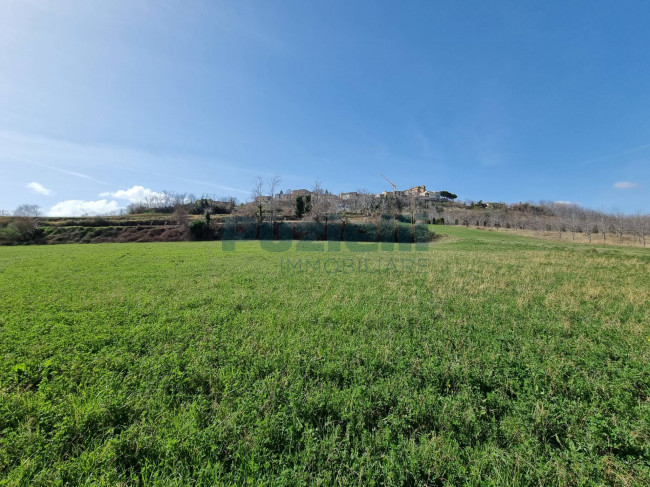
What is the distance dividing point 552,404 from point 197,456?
422 cm

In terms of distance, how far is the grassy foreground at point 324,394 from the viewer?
233cm

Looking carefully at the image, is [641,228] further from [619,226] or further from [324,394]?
[324,394]

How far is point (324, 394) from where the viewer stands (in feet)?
10.7

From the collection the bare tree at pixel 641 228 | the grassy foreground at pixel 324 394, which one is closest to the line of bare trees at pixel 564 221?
the bare tree at pixel 641 228

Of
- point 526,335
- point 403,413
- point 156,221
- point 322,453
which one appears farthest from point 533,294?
point 156,221

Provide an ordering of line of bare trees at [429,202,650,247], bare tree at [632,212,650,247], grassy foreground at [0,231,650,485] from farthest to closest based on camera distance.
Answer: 1. line of bare trees at [429,202,650,247]
2. bare tree at [632,212,650,247]
3. grassy foreground at [0,231,650,485]

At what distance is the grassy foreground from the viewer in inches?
91.6

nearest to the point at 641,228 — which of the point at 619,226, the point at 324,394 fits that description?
the point at 619,226

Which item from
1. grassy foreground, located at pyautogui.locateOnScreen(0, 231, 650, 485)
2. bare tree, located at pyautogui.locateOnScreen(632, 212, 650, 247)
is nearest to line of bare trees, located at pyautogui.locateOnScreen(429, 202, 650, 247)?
bare tree, located at pyautogui.locateOnScreen(632, 212, 650, 247)

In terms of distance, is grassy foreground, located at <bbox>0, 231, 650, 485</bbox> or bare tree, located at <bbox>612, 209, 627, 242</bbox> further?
bare tree, located at <bbox>612, 209, 627, 242</bbox>

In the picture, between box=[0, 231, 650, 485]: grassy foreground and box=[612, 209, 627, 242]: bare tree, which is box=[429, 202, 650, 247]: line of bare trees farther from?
box=[0, 231, 650, 485]: grassy foreground

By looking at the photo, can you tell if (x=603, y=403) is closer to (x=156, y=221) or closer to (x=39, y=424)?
(x=39, y=424)


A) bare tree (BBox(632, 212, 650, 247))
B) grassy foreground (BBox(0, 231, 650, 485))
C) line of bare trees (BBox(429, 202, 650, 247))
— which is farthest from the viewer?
line of bare trees (BBox(429, 202, 650, 247))

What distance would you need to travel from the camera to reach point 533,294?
8.40 metres
